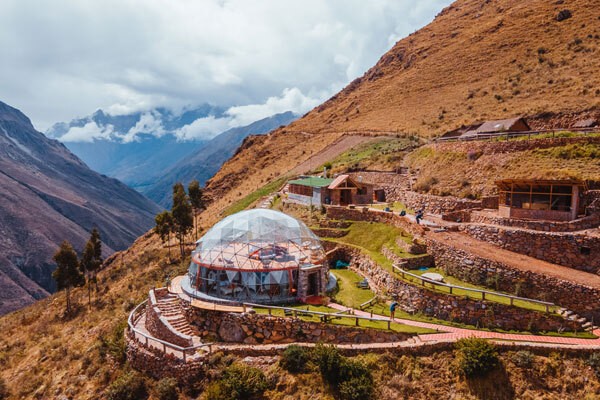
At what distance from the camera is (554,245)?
18.0 m

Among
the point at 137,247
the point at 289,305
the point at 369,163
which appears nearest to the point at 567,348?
the point at 289,305

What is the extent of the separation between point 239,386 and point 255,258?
7.15m

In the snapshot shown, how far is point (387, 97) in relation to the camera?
84.1 metres

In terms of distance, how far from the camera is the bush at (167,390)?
1595 cm

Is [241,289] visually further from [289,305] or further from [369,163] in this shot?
[369,163]

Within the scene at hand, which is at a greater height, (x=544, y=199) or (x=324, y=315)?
(x=544, y=199)

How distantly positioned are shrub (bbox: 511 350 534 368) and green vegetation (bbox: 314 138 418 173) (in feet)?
104

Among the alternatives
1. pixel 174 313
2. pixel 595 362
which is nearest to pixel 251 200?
pixel 174 313

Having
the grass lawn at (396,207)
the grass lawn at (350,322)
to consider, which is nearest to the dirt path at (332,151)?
the grass lawn at (396,207)

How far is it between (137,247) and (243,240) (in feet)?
138

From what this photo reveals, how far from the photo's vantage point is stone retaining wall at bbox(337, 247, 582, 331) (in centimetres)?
1505

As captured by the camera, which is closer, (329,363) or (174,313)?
(329,363)

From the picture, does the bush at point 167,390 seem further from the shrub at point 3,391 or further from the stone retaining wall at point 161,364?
the shrub at point 3,391

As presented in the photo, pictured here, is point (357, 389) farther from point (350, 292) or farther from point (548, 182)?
point (548, 182)
